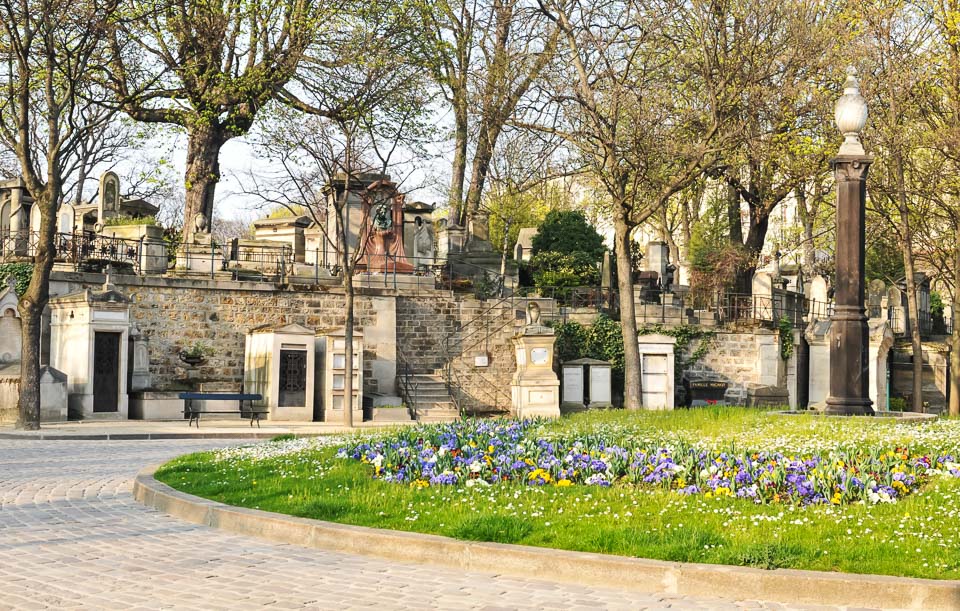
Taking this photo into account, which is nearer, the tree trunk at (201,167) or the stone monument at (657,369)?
the stone monument at (657,369)

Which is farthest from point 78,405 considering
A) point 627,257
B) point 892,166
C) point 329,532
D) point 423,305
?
point 892,166

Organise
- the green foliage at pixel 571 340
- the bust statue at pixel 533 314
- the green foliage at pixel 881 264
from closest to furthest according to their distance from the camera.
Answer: the bust statue at pixel 533 314, the green foliage at pixel 571 340, the green foliage at pixel 881 264

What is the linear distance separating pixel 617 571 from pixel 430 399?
2208 cm

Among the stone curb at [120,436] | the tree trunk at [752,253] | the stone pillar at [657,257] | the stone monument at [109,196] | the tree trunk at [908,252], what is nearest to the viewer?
the stone curb at [120,436]

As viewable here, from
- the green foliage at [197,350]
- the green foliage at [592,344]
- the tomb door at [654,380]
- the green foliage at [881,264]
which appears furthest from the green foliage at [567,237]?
the green foliage at [881,264]

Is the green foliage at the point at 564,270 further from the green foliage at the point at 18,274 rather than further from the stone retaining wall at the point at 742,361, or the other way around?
the green foliage at the point at 18,274

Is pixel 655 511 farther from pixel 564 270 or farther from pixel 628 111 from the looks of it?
pixel 564 270

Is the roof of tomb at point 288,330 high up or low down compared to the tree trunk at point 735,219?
down

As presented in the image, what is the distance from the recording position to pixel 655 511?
8555mm

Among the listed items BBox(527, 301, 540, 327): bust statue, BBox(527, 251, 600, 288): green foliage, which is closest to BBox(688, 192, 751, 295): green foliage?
BBox(527, 251, 600, 288): green foliage

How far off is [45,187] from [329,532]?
1530 cm

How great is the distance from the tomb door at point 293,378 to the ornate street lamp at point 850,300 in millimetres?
14393

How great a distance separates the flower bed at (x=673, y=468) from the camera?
9055 mm

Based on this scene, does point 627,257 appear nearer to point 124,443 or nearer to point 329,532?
point 124,443
